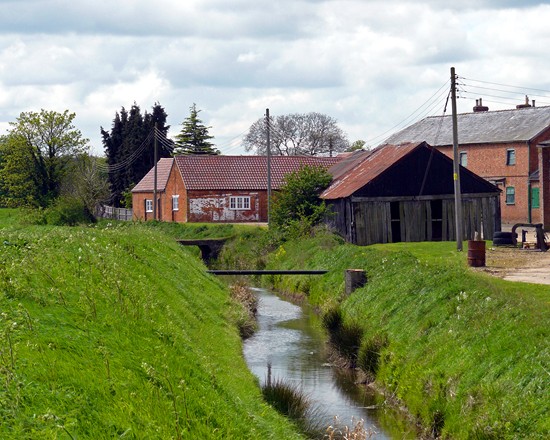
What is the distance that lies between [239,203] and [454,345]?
49029 millimetres

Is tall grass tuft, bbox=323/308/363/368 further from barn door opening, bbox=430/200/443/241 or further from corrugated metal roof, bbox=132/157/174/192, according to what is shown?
corrugated metal roof, bbox=132/157/174/192

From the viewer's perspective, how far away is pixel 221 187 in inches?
2482

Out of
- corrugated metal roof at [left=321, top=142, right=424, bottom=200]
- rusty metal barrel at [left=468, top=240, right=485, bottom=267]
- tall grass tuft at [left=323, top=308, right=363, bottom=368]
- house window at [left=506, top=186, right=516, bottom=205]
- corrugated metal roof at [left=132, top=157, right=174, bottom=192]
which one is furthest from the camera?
corrugated metal roof at [left=132, top=157, right=174, bottom=192]

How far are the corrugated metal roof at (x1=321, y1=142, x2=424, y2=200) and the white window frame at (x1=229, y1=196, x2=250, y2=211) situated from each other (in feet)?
44.9

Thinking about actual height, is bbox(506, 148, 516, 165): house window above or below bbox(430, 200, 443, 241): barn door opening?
above

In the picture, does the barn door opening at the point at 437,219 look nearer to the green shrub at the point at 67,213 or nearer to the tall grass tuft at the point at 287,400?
the green shrub at the point at 67,213

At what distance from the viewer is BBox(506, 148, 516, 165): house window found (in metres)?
62.0

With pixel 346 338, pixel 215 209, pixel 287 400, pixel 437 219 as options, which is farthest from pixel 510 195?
pixel 287 400

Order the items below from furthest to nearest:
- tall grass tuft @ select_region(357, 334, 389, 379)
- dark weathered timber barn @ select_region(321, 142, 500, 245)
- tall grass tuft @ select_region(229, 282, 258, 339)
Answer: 1. dark weathered timber barn @ select_region(321, 142, 500, 245)
2. tall grass tuft @ select_region(229, 282, 258, 339)
3. tall grass tuft @ select_region(357, 334, 389, 379)

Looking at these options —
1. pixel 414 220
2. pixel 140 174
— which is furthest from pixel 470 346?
pixel 140 174

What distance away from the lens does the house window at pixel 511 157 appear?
62.0 metres

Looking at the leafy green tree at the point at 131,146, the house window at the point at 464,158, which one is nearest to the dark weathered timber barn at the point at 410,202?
the house window at the point at 464,158

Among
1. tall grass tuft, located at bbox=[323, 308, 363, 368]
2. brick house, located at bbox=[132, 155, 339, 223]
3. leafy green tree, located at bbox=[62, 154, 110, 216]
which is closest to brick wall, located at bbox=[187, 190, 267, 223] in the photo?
brick house, located at bbox=[132, 155, 339, 223]

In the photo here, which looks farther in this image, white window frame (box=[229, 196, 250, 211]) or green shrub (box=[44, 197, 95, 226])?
white window frame (box=[229, 196, 250, 211])
